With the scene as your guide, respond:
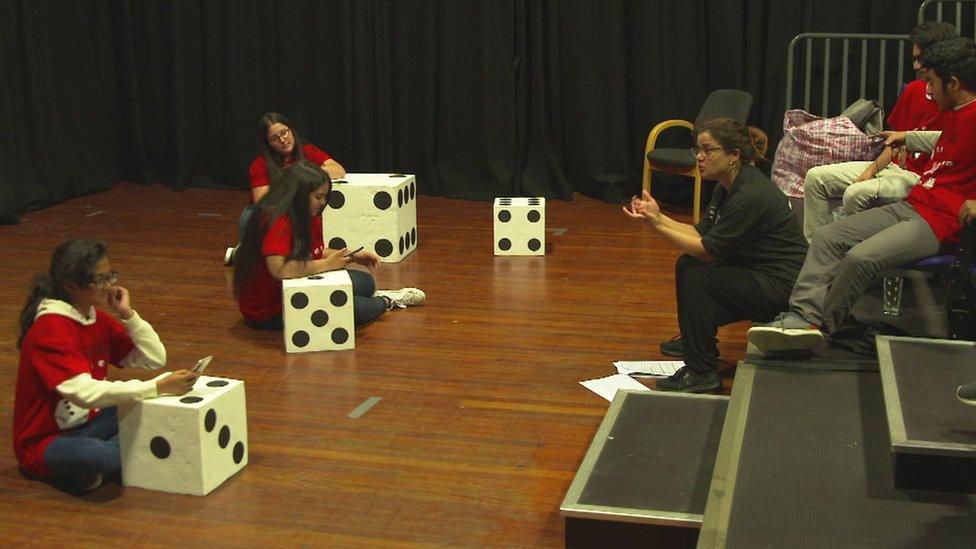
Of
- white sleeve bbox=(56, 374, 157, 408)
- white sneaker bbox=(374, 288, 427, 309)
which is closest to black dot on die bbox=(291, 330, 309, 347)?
white sneaker bbox=(374, 288, 427, 309)

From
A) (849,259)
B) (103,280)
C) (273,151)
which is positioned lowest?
(849,259)

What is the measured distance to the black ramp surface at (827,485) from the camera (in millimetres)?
2914

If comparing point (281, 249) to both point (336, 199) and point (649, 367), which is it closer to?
point (336, 199)

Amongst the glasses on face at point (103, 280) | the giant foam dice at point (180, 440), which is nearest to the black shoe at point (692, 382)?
the giant foam dice at point (180, 440)

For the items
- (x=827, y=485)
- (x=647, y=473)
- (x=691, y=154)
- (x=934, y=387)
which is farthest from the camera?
(x=691, y=154)

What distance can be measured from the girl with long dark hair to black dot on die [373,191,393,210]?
3.62 feet

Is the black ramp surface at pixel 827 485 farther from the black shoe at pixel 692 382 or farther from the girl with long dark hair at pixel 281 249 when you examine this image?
the girl with long dark hair at pixel 281 249

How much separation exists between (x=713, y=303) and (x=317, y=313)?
5.19ft

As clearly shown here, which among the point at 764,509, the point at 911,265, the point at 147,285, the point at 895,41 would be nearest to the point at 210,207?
the point at 147,285

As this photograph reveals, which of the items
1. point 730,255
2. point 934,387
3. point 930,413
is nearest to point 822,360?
point 730,255

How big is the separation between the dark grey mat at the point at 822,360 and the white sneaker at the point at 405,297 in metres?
1.79

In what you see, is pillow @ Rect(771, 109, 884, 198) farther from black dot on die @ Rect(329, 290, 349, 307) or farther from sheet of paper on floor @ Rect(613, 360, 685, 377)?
black dot on die @ Rect(329, 290, 349, 307)

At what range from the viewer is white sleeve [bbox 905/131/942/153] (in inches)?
193

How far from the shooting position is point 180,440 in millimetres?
3586
